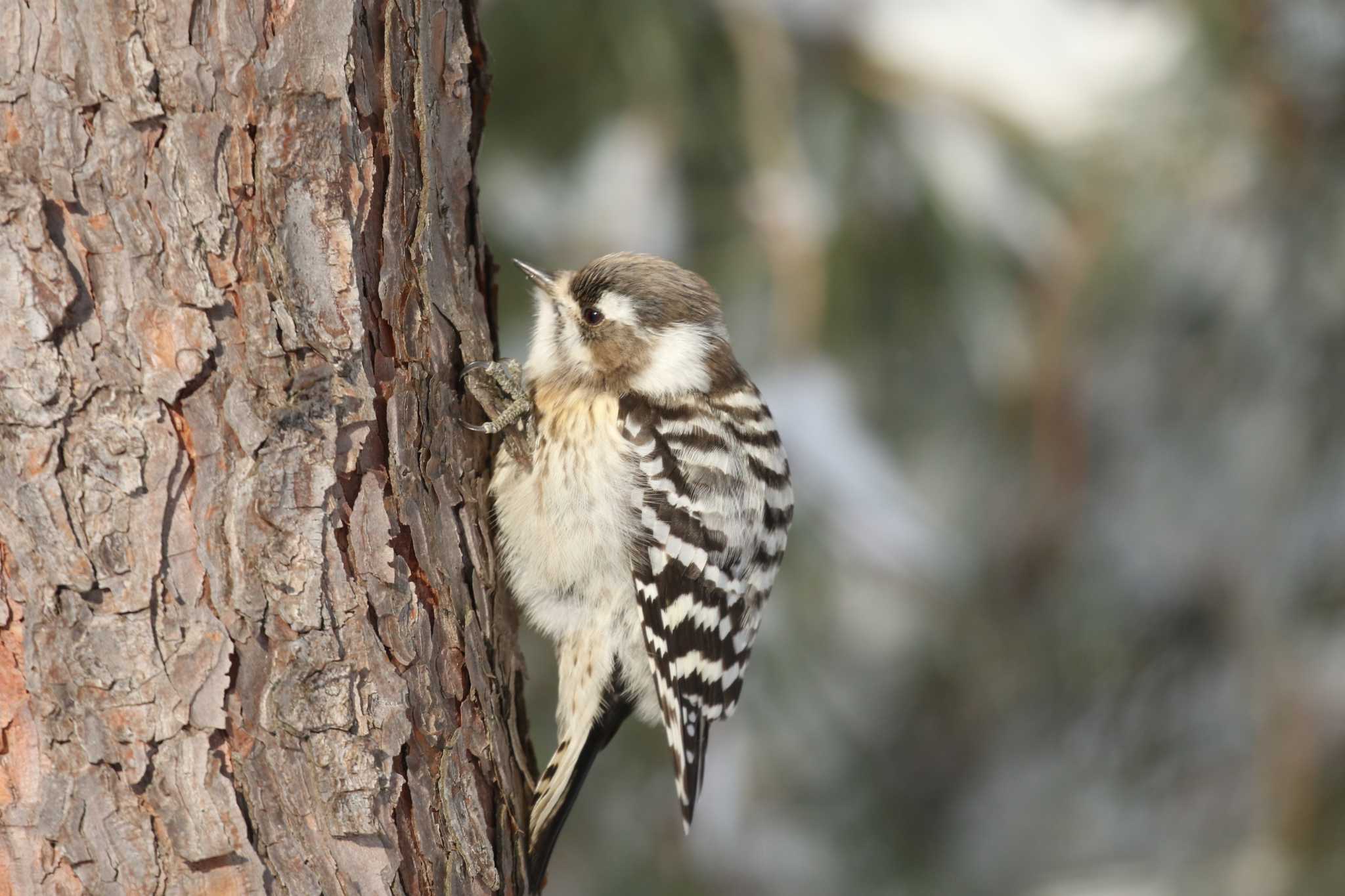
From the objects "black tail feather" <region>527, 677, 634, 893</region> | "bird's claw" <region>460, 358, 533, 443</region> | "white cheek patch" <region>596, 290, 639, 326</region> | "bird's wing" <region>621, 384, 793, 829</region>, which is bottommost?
"black tail feather" <region>527, 677, 634, 893</region>

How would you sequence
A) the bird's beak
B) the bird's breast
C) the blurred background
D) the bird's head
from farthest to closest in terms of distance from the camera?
the blurred background, the bird's beak, the bird's head, the bird's breast

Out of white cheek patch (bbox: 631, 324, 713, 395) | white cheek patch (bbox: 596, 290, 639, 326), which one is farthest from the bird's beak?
white cheek patch (bbox: 631, 324, 713, 395)

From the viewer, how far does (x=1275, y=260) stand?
3.35m

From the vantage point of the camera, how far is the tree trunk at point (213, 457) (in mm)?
1222

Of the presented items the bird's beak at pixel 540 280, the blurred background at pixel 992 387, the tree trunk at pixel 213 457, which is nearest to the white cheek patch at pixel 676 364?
the bird's beak at pixel 540 280

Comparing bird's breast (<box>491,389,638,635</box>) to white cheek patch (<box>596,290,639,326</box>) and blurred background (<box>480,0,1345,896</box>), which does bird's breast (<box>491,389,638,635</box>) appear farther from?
blurred background (<box>480,0,1345,896</box>)

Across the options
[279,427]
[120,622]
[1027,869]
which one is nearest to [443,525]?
[279,427]

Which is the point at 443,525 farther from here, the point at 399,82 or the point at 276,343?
the point at 399,82

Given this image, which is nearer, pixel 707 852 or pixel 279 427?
pixel 279 427

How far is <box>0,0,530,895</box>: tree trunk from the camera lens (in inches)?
48.1

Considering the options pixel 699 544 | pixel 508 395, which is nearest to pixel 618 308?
pixel 508 395

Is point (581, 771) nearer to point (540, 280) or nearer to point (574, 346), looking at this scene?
point (574, 346)

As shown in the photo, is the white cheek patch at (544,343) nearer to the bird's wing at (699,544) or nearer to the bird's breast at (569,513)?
the bird's breast at (569,513)

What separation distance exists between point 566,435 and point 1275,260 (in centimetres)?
235
